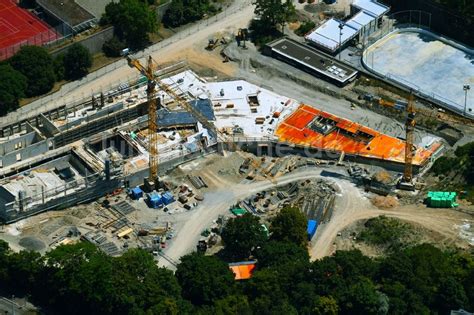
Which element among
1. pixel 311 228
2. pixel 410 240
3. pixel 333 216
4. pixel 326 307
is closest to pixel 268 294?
pixel 326 307

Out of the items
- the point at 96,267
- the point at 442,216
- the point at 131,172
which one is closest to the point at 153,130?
the point at 131,172

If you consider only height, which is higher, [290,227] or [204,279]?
[290,227]

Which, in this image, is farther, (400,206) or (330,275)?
(400,206)

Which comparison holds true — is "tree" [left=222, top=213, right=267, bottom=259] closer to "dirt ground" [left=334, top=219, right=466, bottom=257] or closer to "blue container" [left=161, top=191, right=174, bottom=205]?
"dirt ground" [left=334, top=219, right=466, bottom=257]

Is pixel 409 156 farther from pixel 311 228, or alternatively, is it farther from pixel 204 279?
pixel 204 279

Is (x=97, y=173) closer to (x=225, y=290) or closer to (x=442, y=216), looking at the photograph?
(x=225, y=290)

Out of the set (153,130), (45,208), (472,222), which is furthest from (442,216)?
(45,208)
